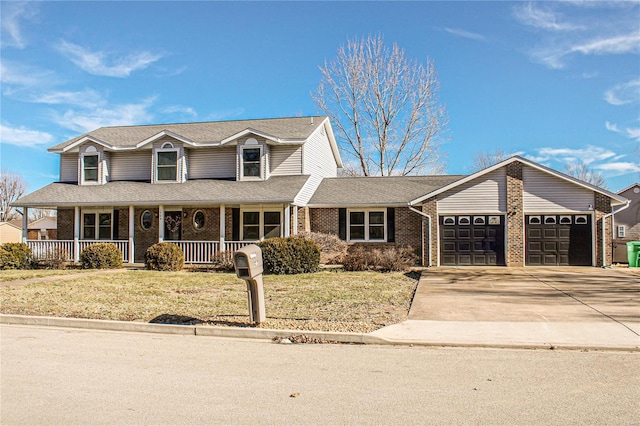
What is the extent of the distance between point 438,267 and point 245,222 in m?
8.75

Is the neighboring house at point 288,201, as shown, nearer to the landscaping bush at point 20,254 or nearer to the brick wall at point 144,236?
the brick wall at point 144,236

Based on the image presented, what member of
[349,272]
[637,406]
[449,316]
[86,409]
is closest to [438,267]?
[349,272]

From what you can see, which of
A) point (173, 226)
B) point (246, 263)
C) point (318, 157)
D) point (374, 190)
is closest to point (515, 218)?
point (374, 190)

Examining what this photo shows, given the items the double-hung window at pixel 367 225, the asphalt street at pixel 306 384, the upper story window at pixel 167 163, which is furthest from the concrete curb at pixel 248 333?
the upper story window at pixel 167 163

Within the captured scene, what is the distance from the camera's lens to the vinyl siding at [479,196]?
20344mm

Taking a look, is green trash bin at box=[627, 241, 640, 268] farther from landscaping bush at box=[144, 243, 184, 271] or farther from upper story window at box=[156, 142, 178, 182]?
upper story window at box=[156, 142, 178, 182]

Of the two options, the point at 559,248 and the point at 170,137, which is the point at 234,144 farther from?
the point at 559,248

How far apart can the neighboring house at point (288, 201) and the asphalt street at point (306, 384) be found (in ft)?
43.7

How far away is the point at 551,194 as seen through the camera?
65.8 feet

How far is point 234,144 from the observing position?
931 inches

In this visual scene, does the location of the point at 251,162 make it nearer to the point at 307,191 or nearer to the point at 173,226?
the point at 307,191

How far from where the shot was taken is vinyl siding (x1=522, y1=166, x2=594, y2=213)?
19.8 m

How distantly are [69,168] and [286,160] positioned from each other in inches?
457

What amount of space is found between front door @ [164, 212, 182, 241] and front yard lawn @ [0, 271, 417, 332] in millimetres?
6495
